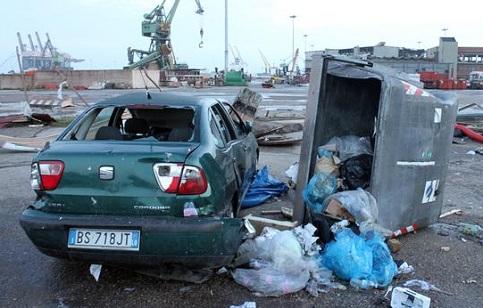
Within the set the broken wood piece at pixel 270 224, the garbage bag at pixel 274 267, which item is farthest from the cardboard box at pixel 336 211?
the garbage bag at pixel 274 267

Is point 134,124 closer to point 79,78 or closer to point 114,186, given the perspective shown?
point 114,186

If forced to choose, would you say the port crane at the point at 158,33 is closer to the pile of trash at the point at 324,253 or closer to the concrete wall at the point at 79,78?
the concrete wall at the point at 79,78

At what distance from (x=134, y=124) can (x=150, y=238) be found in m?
1.86

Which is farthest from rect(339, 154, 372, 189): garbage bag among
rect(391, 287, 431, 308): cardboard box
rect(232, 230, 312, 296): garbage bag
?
rect(391, 287, 431, 308): cardboard box

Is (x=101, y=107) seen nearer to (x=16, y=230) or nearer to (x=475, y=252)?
(x=16, y=230)

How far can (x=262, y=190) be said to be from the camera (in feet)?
20.6

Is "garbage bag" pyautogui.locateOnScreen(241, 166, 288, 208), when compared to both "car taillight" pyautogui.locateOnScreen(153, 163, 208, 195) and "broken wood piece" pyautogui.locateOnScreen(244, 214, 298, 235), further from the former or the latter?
"car taillight" pyautogui.locateOnScreen(153, 163, 208, 195)

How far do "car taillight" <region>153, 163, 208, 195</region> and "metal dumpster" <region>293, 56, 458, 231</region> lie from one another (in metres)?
1.61

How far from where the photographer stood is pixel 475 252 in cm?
445

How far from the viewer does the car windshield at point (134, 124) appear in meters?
4.09

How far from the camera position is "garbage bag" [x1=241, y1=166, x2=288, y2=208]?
600 cm

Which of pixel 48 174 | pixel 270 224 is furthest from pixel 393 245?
pixel 48 174

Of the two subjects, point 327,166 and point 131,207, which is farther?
point 327,166

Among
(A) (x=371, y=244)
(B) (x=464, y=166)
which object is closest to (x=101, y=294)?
(A) (x=371, y=244)
